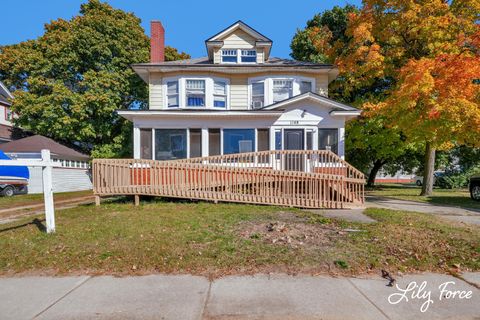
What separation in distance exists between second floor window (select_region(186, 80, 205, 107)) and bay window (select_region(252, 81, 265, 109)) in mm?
2715

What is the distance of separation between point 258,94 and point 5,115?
22692 mm

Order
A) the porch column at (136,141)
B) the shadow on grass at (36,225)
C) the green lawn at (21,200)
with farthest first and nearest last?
the porch column at (136,141) < the green lawn at (21,200) < the shadow on grass at (36,225)

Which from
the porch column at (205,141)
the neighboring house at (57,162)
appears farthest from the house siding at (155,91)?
the neighboring house at (57,162)

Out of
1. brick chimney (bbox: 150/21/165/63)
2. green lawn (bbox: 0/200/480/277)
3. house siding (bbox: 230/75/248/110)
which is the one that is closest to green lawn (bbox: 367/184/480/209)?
green lawn (bbox: 0/200/480/277)

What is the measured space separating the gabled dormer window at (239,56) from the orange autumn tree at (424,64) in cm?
481

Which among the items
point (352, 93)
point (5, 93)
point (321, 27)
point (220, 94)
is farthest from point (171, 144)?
point (5, 93)

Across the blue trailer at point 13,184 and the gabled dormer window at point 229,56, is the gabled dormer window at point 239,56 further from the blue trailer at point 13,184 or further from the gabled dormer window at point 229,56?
the blue trailer at point 13,184

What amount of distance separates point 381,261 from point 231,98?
12.5 m

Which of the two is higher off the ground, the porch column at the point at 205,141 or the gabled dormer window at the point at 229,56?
the gabled dormer window at the point at 229,56

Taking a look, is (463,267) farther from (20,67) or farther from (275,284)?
(20,67)

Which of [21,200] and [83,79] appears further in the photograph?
[83,79]

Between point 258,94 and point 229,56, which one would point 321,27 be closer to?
point 229,56

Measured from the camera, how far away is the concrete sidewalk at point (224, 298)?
3.18 m

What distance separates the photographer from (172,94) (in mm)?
15375
